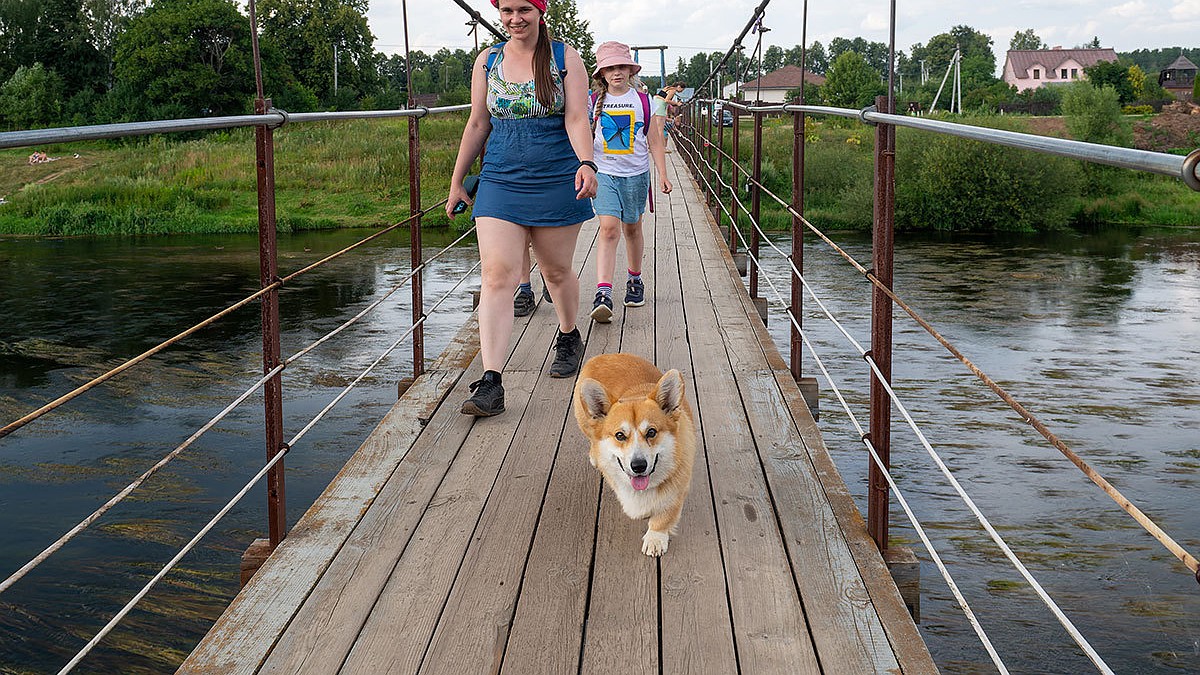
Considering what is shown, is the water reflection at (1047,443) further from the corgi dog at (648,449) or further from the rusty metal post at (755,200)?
the corgi dog at (648,449)

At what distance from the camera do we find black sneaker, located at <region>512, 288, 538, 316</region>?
6.09 m

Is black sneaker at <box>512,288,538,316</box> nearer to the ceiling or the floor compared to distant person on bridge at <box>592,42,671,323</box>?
nearer to the floor

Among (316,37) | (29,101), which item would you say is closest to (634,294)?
(29,101)

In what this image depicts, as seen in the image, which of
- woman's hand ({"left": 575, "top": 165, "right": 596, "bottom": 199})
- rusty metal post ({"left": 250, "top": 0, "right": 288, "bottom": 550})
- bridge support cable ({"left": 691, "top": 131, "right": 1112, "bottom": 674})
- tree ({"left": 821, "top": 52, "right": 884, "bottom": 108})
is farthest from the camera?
tree ({"left": 821, "top": 52, "right": 884, "bottom": 108})

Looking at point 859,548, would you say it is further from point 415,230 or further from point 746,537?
point 415,230

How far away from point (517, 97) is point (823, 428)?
815 cm

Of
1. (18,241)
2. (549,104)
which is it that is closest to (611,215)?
(549,104)

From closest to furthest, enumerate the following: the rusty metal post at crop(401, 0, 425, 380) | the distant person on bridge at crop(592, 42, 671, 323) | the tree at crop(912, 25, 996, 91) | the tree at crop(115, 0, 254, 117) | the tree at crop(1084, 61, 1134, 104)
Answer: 1. the rusty metal post at crop(401, 0, 425, 380)
2. the distant person on bridge at crop(592, 42, 671, 323)
3. the tree at crop(115, 0, 254, 117)
4. the tree at crop(1084, 61, 1134, 104)
5. the tree at crop(912, 25, 996, 91)

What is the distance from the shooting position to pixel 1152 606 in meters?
7.56

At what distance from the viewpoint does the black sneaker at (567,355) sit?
4660 millimetres

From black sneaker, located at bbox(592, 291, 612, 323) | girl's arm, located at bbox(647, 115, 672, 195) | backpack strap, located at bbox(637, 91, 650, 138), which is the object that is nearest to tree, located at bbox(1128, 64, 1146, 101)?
girl's arm, located at bbox(647, 115, 672, 195)

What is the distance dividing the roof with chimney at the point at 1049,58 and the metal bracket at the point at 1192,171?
101 meters

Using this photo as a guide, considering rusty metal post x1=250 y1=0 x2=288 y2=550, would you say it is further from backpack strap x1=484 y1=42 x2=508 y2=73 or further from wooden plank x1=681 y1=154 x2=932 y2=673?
wooden plank x1=681 y1=154 x2=932 y2=673

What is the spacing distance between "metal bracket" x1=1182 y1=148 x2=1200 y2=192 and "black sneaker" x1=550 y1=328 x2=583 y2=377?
3536 millimetres
